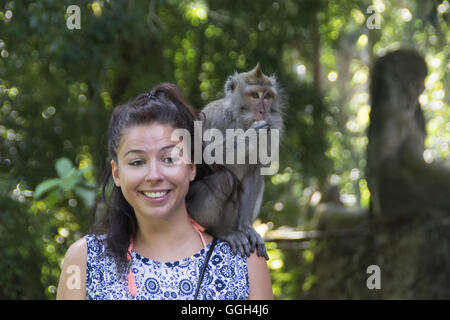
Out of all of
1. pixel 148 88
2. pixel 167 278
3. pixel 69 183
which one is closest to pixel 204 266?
pixel 167 278

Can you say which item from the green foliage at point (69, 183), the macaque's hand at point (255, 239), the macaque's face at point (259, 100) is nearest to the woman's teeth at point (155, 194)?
the macaque's hand at point (255, 239)

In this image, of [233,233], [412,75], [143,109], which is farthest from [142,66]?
[143,109]

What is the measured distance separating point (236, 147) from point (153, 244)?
1615 millimetres

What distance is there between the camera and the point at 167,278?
2.06 metres

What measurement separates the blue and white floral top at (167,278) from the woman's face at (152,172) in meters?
0.19

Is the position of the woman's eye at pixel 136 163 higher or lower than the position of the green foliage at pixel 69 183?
lower

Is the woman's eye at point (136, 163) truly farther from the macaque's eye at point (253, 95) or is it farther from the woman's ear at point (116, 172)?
the macaque's eye at point (253, 95)

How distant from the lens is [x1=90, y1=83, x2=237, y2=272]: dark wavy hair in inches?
83.7

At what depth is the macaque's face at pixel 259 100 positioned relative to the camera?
12.9 feet

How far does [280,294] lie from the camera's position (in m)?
7.30

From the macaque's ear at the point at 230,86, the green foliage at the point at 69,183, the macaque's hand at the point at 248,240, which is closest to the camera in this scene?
the macaque's hand at the point at 248,240

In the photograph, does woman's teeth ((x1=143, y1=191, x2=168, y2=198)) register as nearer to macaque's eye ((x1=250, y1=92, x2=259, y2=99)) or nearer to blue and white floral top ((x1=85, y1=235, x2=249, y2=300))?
blue and white floral top ((x1=85, y1=235, x2=249, y2=300))

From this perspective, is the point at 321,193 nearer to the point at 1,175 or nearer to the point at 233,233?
the point at 1,175
